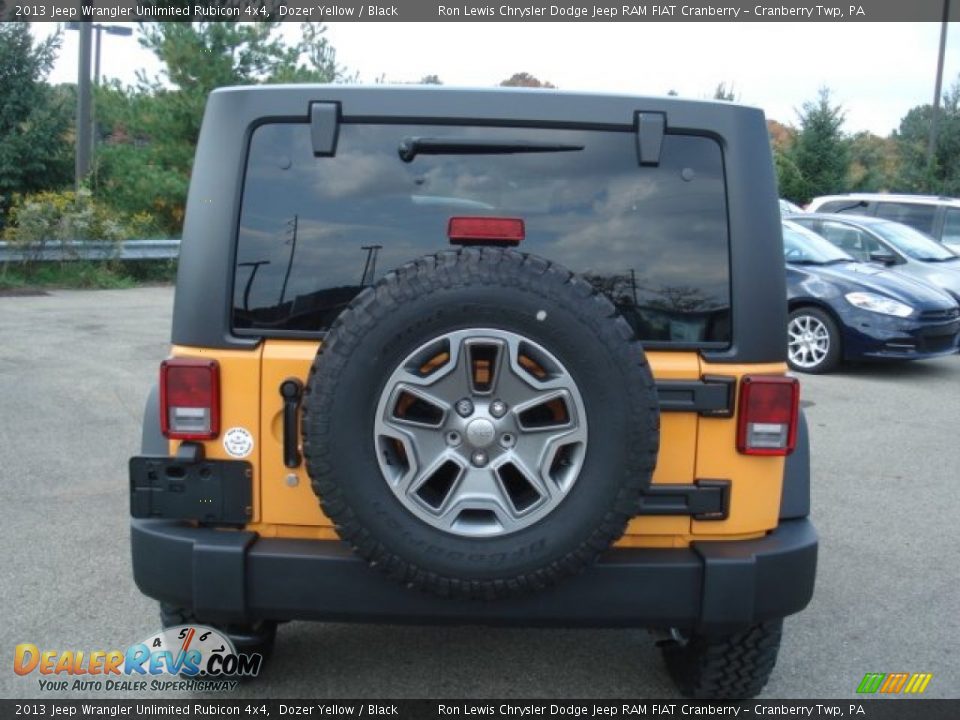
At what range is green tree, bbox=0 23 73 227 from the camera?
58.0 ft

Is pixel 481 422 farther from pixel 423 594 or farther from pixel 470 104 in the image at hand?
pixel 470 104

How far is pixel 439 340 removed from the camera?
2611 mm

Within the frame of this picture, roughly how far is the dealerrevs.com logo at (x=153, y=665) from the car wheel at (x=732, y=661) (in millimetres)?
1572

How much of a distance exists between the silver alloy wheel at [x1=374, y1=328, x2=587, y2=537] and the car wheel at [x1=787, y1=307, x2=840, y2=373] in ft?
26.8

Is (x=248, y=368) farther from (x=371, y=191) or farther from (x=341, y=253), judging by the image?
(x=371, y=191)

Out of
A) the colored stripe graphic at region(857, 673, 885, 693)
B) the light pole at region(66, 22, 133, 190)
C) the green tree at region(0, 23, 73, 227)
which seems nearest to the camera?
the colored stripe graphic at region(857, 673, 885, 693)

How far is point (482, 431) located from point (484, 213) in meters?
0.70

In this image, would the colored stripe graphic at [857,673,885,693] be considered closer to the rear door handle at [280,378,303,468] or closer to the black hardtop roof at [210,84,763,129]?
the black hardtop roof at [210,84,763,129]

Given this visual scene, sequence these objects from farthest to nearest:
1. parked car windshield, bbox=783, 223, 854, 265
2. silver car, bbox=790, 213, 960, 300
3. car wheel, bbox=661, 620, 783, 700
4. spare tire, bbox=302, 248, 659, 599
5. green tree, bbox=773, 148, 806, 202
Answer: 1. green tree, bbox=773, 148, 806, 202
2. silver car, bbox=790, 213, 960, 300
3. parked car windshield, bbox=783, 223, 854, 265
4. car wheel, bbox=661, 620, 783, 700
5. spare tire, bbox=302, 248, 659, 599

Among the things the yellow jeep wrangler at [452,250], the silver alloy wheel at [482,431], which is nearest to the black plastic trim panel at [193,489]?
the yellow jeep wrangler at [452,250]

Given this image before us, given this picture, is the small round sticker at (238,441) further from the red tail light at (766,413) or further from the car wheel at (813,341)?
the car wheel at (813,341)

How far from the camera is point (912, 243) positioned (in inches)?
505

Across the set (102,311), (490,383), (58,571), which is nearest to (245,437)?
(490,383)

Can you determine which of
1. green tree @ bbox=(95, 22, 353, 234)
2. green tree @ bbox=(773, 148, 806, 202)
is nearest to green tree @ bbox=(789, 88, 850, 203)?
green tree @ bbox=(773, 148, 806, 202)
